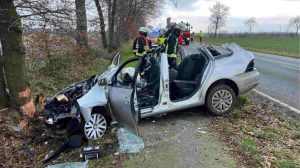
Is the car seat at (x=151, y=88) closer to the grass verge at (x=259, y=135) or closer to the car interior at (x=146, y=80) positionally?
the car interior at (x=146, y=80)

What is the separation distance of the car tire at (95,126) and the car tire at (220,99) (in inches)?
86.8

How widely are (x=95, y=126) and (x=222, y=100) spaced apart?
8.82 ft

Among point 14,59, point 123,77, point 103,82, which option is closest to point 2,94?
point 14,59

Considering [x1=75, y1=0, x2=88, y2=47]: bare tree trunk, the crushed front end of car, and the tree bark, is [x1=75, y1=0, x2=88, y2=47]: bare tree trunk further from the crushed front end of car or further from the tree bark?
the crushed front end of car

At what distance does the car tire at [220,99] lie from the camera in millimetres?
6957

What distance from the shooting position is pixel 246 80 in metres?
7.18

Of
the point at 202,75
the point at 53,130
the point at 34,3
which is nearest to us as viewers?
the point at 53,130

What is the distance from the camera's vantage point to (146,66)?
7109mm

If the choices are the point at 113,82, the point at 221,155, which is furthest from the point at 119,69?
the point at 221,155

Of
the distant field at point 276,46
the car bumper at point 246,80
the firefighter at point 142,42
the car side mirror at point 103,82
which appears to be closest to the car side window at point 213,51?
the car bumper at point 246,80

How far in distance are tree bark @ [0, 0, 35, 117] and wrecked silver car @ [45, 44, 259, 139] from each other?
862 millimetres

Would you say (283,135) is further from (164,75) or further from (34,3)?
(34,3)

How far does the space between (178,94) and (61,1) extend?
3961 mm

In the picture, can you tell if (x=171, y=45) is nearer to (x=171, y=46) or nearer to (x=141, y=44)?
(x=171, y=46)
